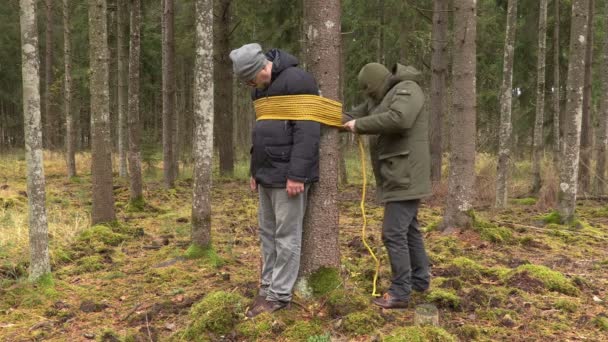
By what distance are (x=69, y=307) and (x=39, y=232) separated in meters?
0.94

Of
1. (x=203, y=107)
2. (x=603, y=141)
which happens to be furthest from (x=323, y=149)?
(x=603, y=141)

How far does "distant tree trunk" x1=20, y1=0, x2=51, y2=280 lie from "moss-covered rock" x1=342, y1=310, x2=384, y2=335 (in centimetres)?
347

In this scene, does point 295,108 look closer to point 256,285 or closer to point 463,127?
point 256,285

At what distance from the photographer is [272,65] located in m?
3.91

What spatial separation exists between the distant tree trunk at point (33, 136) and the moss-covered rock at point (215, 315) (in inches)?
85.1

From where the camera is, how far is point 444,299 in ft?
14.2

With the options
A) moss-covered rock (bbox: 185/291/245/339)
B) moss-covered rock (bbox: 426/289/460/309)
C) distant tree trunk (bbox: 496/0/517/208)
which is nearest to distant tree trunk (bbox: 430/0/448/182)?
distant tree trunk (bbox: 496/0/517/208)

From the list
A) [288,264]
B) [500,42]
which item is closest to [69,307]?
[288,264]

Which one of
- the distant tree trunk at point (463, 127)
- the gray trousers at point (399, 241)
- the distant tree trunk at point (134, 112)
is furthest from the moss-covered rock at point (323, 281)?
the distant tree trunk at point (134, 112)

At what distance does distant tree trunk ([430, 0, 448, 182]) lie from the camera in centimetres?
1227

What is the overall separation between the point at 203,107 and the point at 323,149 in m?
2.44

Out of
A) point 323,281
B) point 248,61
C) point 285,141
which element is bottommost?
point 323,281

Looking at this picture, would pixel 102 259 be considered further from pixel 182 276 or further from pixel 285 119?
pixel 285 119

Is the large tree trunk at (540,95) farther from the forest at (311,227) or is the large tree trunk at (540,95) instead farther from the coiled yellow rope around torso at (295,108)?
the coiled yellow rope around torso at (295,108)
